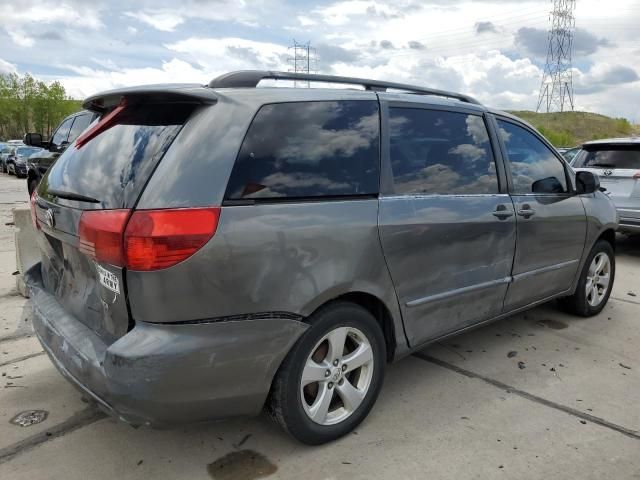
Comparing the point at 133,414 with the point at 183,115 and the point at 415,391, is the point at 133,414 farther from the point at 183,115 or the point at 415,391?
the point at 415,391

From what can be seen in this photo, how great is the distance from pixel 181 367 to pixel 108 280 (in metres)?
0.51

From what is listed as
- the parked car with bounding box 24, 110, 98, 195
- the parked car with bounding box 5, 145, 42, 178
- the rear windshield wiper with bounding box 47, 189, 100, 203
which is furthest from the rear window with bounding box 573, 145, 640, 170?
the parked car with bounding box 5, 145, 42, 178

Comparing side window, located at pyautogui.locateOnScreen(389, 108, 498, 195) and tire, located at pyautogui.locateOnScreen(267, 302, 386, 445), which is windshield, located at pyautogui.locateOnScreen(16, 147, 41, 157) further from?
tire, located at pyautogui.locateOnScreen(267, 302, 386, 445)

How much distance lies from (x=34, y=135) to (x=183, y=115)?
28.2ft

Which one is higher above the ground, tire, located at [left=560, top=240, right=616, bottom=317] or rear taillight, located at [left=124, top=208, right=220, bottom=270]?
rear taillight, located at [left=124, top=208, right=220, bottom=270]

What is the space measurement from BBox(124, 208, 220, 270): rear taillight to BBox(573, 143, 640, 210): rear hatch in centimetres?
711

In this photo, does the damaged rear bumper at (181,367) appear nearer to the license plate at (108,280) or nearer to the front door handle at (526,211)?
the license plate at (108,280)

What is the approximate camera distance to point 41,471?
2627mm

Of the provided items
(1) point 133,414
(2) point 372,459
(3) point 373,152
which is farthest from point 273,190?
(2) point 372,459

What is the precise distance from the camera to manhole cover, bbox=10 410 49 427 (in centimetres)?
305

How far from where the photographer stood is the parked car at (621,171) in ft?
24.7

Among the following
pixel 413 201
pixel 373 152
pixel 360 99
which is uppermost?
pixel 360 99

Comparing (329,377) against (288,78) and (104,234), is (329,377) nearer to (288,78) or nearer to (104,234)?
(104,234)

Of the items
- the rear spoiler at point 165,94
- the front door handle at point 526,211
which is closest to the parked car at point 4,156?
the rear spoiler at point 165,94
